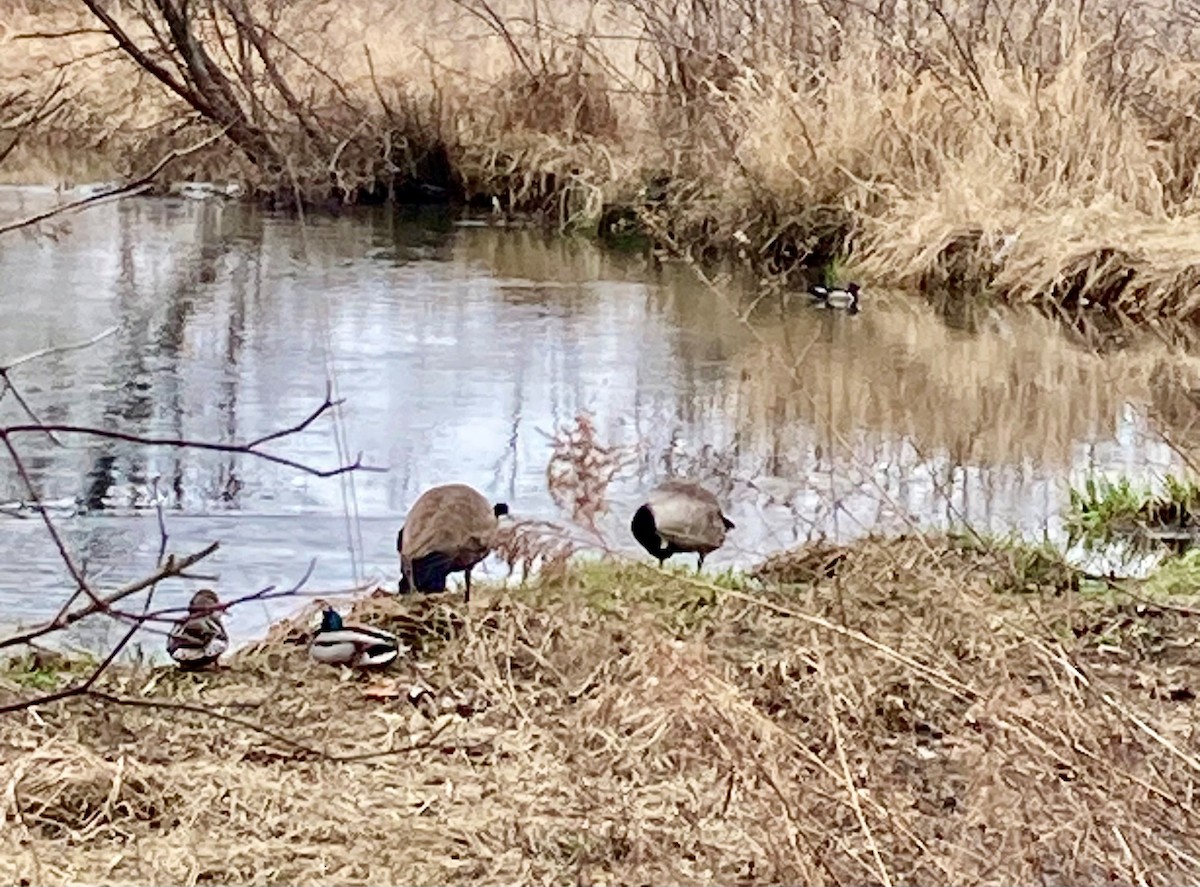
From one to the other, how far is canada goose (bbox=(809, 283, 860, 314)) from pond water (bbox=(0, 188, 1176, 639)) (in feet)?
0.53

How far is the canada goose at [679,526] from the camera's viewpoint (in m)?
5.19

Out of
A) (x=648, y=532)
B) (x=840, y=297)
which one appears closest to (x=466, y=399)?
(x=648, y=532)

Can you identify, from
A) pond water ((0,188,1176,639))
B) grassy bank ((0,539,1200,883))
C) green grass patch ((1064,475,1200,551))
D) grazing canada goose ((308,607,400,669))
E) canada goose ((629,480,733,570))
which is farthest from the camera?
green grass patch ((1064,475,1200,551))

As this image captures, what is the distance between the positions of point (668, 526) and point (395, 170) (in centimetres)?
967

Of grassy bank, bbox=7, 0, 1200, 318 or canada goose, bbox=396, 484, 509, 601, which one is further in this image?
grassy bank, bbox=7, 0, 1200, 318

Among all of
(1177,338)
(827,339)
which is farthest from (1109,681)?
(1177,338)

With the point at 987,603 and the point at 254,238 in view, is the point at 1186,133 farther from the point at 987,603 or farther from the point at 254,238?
the point at 987,603

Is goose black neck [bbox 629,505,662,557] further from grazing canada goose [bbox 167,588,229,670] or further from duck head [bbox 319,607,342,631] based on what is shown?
grazing canada goose [bbox 167,588,229,670]

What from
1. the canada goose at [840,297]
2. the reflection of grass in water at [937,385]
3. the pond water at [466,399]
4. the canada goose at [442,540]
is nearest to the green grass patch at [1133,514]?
the pond water at [466,399]

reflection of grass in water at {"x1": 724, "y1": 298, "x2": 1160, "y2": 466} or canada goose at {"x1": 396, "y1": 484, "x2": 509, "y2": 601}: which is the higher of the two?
canada goose at {"x1": 396, "y1": 484, "x2": 509, "y2": 601}

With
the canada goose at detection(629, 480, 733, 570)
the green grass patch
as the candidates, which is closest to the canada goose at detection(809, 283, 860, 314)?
the green grass patch

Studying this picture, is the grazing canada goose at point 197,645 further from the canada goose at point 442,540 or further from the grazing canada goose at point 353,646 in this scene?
the canada goose at point 442,540

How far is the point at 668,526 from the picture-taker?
5203mm

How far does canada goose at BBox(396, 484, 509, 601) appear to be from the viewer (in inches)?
188
